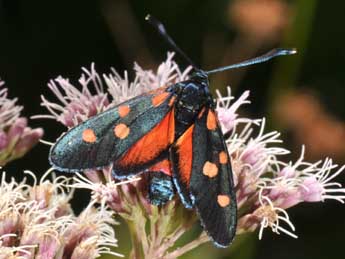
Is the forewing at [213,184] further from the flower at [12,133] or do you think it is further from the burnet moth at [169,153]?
the flower at [12,133]

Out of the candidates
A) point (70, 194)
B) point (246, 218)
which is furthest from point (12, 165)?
point (246, 218)

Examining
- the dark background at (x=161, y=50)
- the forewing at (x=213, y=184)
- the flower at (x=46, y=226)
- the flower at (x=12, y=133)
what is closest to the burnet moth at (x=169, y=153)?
the forewing at (x=213, y=184)

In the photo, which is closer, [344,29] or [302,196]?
[302,196]

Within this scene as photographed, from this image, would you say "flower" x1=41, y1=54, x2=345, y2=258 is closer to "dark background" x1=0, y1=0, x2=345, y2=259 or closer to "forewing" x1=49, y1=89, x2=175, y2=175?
"forewing" x1=49, y1=89, x2=175, y2=175

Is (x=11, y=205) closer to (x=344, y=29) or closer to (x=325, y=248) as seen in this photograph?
(x=325, y=248)

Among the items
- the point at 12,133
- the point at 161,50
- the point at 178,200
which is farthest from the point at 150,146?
the point at 161,50

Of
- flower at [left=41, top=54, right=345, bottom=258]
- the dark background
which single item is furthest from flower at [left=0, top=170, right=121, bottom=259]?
the dark background
